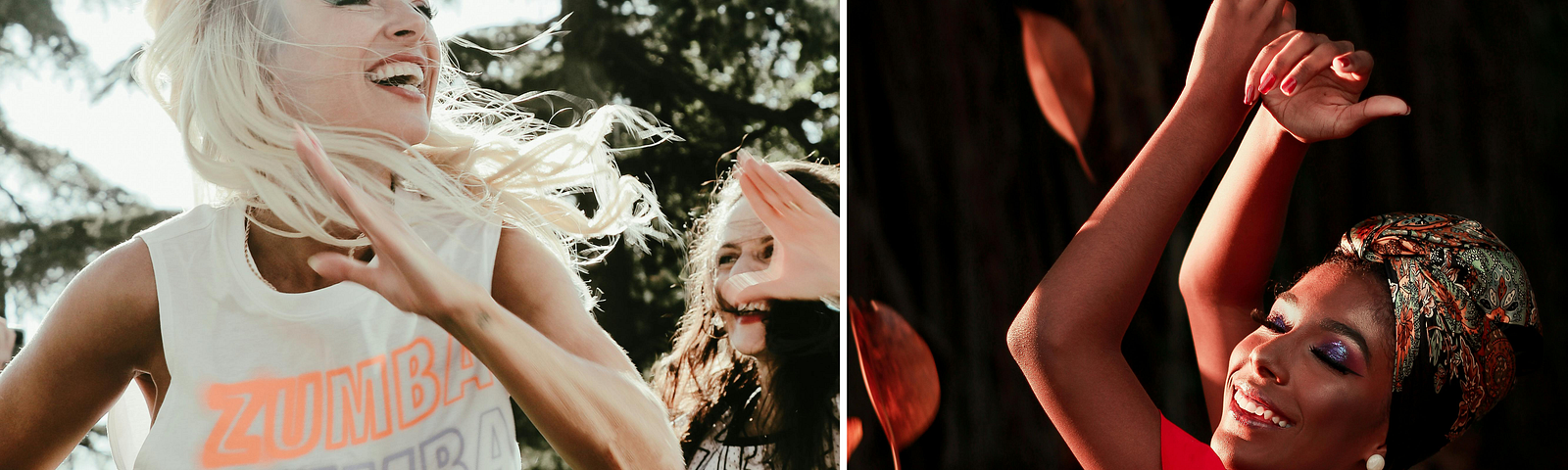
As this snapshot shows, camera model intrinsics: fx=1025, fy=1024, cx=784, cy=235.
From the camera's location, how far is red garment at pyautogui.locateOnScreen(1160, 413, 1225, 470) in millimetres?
1334

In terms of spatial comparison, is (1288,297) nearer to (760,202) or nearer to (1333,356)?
(1333,356)

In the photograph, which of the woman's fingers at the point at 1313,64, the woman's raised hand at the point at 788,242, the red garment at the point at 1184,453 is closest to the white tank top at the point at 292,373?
the woman's raised hand at the point at 788,242

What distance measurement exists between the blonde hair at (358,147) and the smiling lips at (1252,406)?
2.82ft

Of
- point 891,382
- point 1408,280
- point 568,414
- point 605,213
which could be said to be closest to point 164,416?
point 568,414

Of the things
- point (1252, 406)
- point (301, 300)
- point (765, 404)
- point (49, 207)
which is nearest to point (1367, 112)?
point (1252, 406)

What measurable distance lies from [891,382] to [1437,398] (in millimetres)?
709

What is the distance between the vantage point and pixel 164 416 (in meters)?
1.31

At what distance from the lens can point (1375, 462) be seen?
3.97 ft

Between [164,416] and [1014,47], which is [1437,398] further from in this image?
[164,416]

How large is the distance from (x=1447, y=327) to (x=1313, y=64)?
0.38 metres

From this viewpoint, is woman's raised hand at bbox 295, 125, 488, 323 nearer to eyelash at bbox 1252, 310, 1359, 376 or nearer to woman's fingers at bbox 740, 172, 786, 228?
woman's fingers at bbox 740, 172, 786, 228

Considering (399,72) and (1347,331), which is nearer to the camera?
(1347,331)

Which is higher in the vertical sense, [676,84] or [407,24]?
[407,24]

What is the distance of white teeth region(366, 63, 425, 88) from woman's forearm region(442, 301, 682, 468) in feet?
1.05
